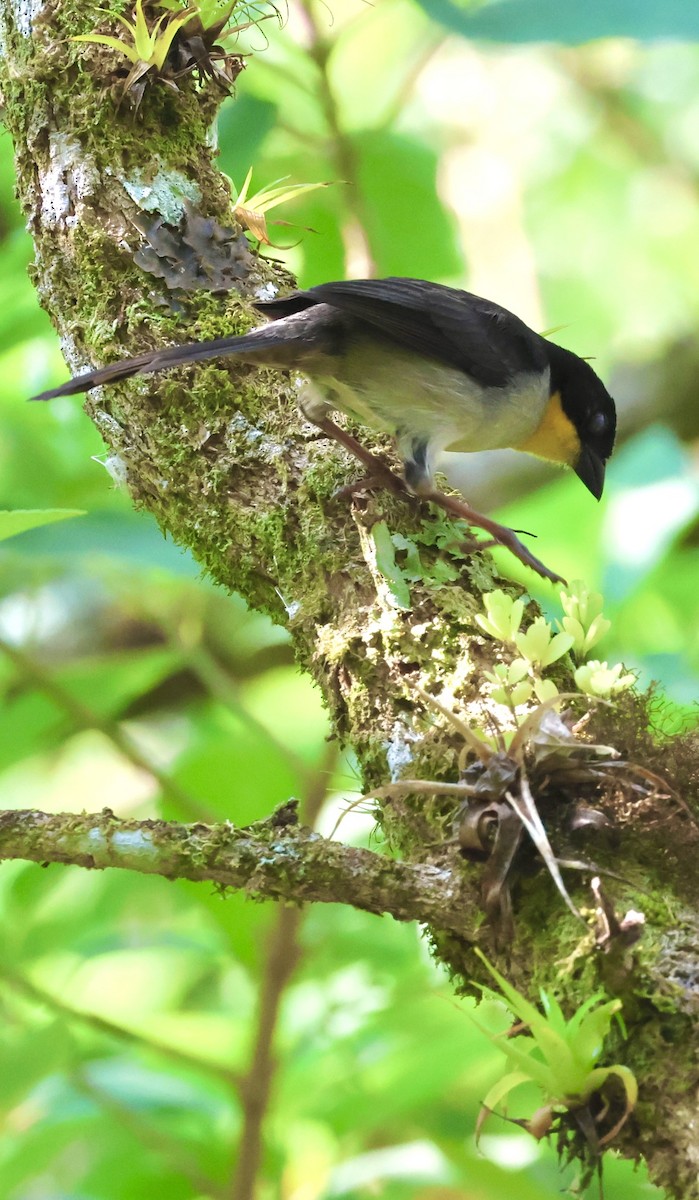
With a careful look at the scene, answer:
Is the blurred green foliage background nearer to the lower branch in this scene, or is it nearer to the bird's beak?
the bird's beak

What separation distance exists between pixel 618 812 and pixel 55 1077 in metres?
2.17

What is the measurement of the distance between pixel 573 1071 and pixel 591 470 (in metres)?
2.08

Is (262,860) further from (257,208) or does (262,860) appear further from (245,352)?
(257,208)

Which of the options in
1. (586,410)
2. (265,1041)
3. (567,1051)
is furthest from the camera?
(586,410)

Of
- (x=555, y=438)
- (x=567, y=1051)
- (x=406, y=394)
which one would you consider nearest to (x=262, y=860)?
(x=567, y=1051)

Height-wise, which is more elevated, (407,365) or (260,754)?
(407,365)

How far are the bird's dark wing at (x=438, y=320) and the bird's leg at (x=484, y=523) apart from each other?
1.19 ft

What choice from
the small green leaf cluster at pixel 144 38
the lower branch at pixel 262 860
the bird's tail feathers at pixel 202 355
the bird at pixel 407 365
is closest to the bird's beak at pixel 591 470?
the bird at pixel 407 365

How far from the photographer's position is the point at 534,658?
1.71 m

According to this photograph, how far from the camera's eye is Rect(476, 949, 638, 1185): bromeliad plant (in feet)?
4.24

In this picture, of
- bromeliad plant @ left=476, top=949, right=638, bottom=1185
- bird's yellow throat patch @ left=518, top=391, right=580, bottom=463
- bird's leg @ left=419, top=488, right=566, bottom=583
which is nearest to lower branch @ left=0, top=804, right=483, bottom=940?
bromeliad plant @ left=476, top=949, right=638, bottom=1185

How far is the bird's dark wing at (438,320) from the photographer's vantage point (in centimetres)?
229

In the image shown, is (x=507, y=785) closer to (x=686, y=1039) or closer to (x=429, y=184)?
(x=686, y=1039)

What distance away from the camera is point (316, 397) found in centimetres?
226
